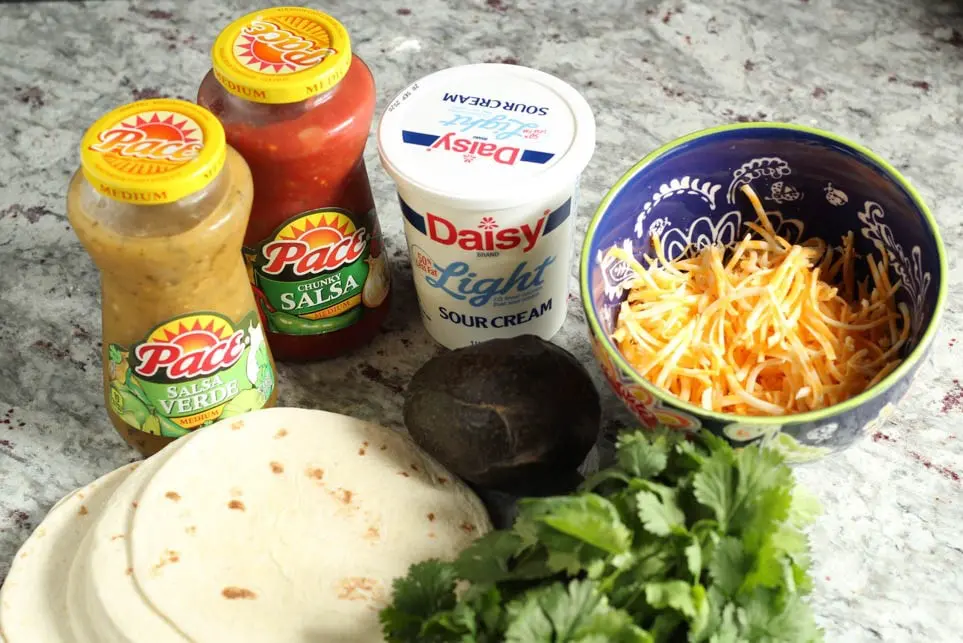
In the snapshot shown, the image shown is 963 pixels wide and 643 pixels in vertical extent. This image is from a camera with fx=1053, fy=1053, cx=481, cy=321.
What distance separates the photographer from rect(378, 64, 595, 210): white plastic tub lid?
1.36 metres

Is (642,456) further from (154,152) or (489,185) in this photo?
(154,152)

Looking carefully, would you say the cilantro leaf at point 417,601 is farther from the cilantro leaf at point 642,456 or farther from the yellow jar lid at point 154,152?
the yellow jar lid at point 154,152

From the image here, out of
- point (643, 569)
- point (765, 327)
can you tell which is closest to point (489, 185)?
point (765, 327)

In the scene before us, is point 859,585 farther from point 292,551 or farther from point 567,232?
point 292,551

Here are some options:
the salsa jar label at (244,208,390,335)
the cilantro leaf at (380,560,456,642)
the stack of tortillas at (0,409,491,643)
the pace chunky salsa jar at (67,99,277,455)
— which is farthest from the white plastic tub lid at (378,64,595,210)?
the cilantro leaf at (380,560,456,642)

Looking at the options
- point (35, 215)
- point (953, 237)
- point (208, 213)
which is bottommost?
point (35, 215)

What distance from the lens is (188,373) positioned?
1.36m

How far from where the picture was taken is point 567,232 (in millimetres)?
1476

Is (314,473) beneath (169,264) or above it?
beneath

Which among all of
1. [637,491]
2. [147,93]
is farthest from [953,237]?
[147,93]

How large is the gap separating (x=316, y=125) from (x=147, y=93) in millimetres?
858

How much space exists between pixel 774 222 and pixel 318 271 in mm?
661

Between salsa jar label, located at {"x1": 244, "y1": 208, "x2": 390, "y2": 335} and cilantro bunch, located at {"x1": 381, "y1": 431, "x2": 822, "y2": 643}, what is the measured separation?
1.57 ft

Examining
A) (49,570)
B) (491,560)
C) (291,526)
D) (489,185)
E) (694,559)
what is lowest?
(49,570)
